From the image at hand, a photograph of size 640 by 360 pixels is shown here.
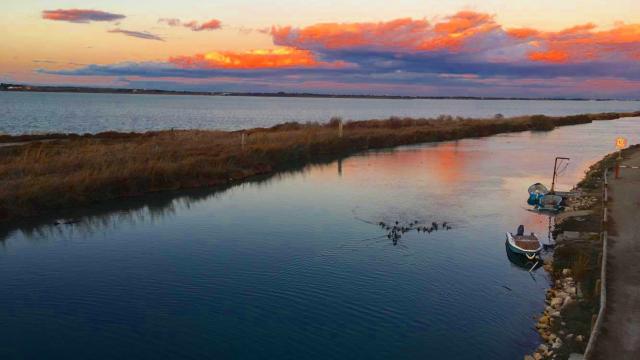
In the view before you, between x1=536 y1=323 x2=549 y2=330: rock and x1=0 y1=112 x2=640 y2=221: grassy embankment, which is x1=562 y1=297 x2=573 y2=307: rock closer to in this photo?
x1=536 y1=323 x2=549 y2=330: rock

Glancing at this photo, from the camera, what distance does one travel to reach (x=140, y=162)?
31672mm

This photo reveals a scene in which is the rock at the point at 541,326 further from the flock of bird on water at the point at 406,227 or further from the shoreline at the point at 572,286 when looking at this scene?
the flock of bird on water at the point at 406,227

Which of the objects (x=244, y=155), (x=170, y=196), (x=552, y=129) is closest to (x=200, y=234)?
(x=170, y=196)

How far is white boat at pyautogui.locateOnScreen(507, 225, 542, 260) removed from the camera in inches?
738

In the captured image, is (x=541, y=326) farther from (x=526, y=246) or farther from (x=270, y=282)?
(x=270, y=282)

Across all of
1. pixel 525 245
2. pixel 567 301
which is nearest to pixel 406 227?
pixel 525 245

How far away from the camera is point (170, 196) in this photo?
2944 cm

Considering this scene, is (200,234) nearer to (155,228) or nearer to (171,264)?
(155,228)

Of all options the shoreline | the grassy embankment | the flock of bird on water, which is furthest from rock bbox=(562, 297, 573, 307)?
the grassy embankment

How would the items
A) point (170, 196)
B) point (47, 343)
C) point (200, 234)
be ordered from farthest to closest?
1. point (170, 196)
2. point (200, 234)
3. point (47, 343)

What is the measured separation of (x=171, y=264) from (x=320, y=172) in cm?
A: 2220

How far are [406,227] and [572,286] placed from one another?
8632 mm

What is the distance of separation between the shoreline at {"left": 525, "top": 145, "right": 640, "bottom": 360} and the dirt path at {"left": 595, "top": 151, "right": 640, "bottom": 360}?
0.34 meters

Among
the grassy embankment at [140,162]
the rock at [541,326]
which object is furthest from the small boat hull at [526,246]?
the grassy embankment at [140,162]
